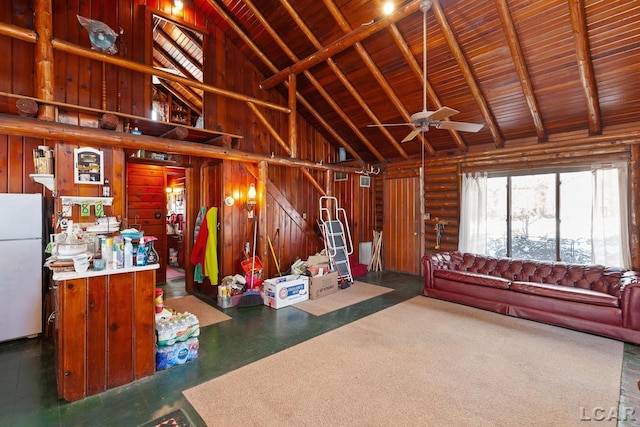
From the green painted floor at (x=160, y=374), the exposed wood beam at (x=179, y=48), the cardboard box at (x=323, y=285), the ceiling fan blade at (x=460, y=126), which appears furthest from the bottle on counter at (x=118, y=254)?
the exposed wood beam at (x=179, y=48)

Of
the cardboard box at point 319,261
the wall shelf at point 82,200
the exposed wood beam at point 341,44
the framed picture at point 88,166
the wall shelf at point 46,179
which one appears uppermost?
the exposed wood beam at point 341,44

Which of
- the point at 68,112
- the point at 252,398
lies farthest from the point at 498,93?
the point at 68,112

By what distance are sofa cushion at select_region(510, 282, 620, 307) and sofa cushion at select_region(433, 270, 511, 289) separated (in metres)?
0.17

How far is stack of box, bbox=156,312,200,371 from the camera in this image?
3.22m

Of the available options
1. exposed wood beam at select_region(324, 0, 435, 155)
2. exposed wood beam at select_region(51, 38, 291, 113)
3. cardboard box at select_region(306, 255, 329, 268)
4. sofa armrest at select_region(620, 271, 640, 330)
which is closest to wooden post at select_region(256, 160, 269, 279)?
cardboard box at select_region(306, 255, 329, 268)

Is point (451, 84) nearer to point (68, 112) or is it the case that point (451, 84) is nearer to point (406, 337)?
point (406, 337)

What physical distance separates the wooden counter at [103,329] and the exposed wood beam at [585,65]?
6097 mm

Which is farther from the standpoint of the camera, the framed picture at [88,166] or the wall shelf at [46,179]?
the framed picture at [88,166]

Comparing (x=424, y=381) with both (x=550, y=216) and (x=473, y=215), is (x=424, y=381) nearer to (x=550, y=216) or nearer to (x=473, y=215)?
(x=473, y=215)

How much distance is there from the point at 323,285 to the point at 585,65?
5.57 m

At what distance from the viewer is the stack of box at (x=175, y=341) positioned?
10.6 ft

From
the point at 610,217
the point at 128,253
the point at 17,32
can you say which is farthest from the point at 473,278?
the point at 17,32

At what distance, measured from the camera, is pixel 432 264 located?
592cm

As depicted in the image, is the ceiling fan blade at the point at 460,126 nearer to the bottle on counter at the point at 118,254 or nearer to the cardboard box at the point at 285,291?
the cardboard box at the point at 285,291
